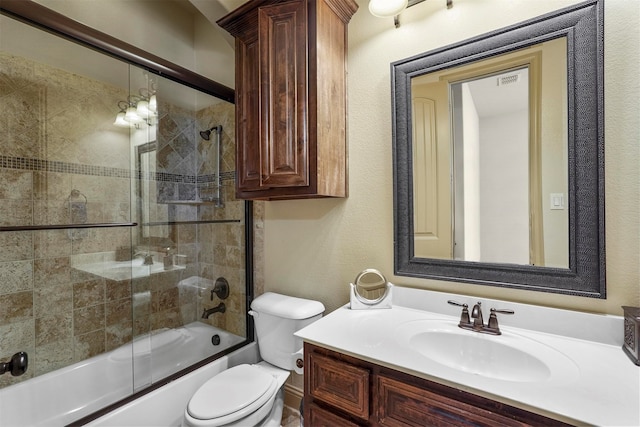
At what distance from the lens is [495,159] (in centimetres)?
124

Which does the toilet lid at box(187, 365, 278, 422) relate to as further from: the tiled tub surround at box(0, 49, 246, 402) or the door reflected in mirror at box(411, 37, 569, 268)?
the door reflected in mirror at box(411, 37, 569, 268)

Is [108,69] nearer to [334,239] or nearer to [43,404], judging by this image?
[334,239]

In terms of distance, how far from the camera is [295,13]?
1.39 meters

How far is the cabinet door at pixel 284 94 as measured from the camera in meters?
1.39

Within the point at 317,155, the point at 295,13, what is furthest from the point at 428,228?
the point at 295,13

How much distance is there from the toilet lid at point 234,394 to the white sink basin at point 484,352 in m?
0.74

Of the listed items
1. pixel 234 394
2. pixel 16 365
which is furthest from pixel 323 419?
pixel 16 365

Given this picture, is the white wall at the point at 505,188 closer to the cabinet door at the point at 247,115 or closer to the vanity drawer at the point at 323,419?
the vanity drawer at the point at 323,419

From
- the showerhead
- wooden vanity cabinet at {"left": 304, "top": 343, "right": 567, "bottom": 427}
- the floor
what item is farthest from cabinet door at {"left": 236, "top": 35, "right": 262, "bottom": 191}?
the floor

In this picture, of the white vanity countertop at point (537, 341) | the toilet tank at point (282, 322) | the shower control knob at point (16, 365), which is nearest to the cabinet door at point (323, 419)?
the white vanity countertop at point (537, 341)

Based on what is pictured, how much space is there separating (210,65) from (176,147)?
86cm

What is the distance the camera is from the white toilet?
49.8 inches

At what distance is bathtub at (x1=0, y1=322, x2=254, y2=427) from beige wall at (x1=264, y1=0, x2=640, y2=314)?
61 cm

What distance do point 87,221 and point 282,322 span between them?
1378 millimetres
